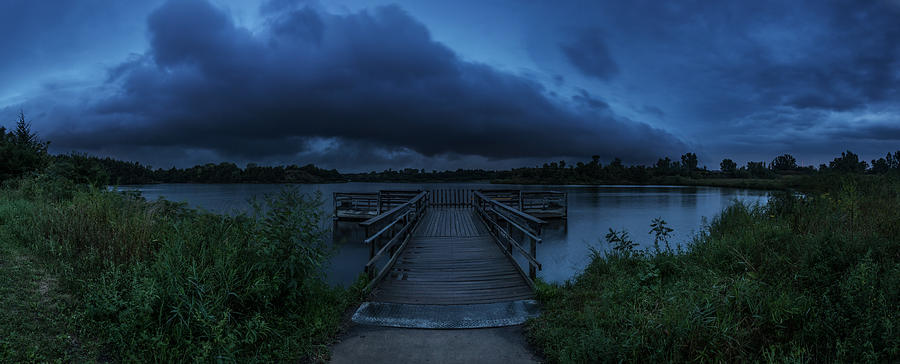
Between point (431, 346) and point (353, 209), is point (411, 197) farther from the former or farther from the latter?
point (431, 346)

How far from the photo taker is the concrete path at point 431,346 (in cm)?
363

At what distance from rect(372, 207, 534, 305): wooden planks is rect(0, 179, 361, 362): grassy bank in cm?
116

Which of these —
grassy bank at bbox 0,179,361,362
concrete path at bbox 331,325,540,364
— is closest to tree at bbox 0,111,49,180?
grassy bank at bbox 0,179,361,362

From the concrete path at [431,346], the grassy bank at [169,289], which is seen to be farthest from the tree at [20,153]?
the concrete path at [431,346]

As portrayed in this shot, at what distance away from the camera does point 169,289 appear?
11.5ft

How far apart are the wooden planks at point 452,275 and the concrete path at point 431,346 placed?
1134 millimetres

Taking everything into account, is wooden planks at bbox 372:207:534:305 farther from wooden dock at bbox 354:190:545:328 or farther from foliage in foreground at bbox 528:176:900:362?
foliage in foreground at bbox 528:176:900:362

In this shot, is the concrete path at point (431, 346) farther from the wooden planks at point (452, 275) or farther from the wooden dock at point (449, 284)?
the wooden planks at point (452, 275)

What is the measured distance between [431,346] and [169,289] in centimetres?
269

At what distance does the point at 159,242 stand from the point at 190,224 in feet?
1.45

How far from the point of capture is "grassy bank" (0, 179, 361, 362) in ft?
10.4

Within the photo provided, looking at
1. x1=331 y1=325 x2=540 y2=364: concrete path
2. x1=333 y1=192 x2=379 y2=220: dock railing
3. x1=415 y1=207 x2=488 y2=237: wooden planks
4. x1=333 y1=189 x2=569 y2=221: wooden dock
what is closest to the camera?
x1=331 y1=325 x2=540 y2=364: concrete path

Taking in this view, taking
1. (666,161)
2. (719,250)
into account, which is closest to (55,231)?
(719,250)

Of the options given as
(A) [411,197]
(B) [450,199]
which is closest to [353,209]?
(A) [411,197]
